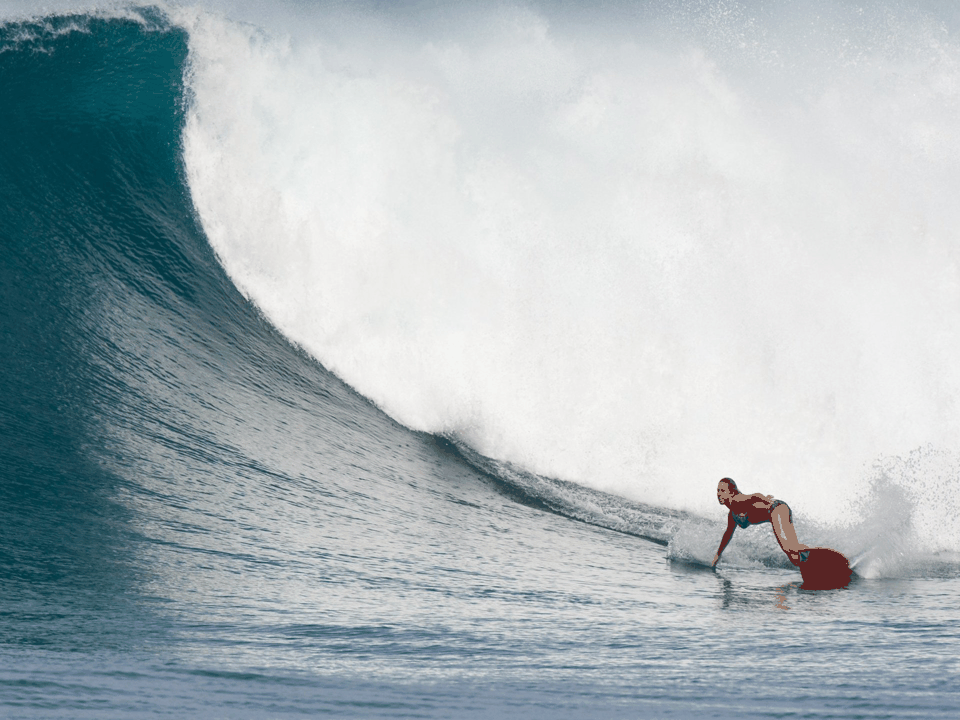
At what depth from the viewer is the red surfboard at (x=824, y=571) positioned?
4965mm

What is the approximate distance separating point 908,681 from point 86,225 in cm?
927

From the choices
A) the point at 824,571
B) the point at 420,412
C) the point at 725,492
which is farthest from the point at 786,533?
the point at 420,412

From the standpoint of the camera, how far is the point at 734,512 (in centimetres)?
555

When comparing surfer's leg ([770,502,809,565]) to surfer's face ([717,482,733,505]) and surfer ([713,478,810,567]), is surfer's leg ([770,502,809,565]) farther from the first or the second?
surfer's face ([717,482,733,505])

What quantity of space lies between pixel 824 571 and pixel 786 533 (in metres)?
0.30

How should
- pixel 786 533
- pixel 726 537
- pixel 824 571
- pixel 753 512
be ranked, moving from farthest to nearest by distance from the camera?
pixel 726 537, pixel 753 512, pixel 786 533, pixel 824 571

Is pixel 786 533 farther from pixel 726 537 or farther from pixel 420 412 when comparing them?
pixel 420 412

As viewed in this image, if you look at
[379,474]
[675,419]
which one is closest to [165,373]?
[379,474]

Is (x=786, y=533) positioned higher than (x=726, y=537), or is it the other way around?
(x=786, y=533)

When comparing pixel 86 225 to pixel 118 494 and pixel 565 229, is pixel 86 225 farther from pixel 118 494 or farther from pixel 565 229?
pixel 565 229

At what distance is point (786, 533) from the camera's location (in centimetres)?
512

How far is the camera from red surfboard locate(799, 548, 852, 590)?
4.96 m

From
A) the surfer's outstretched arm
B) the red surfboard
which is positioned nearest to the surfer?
the surfer's outstretched arm

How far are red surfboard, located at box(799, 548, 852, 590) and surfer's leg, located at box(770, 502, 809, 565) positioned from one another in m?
0.07
